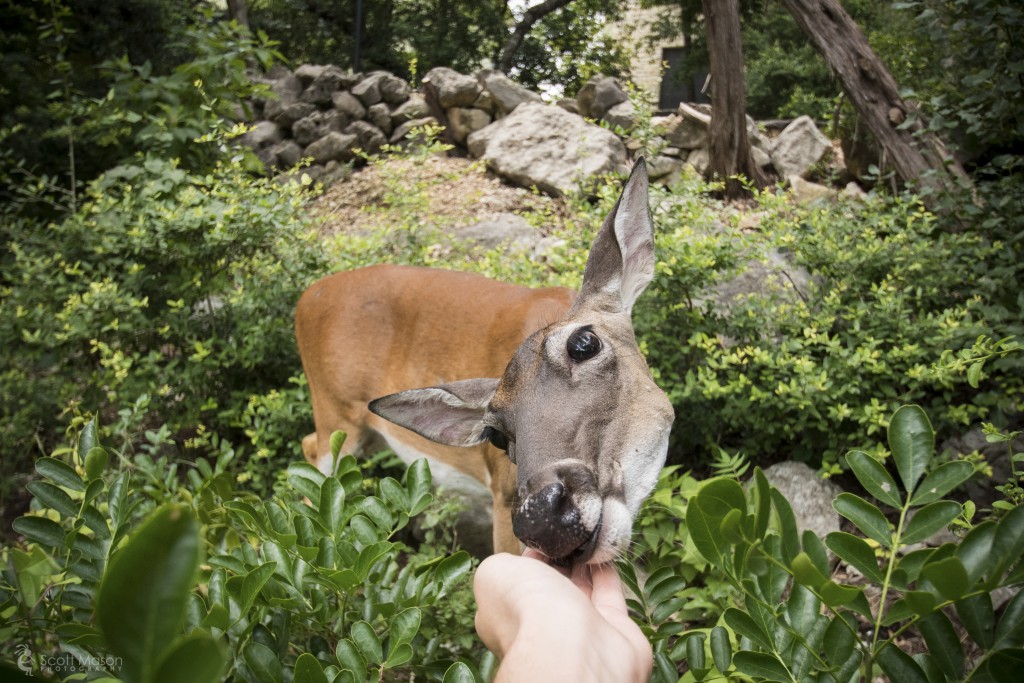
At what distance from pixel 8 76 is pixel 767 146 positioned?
9119 mm

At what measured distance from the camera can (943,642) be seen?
1068 mm

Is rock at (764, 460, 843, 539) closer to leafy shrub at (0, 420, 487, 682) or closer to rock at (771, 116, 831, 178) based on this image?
leafy shrub at (0, 420, 487, 682)

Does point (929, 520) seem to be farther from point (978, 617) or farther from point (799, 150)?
point (799, 150)

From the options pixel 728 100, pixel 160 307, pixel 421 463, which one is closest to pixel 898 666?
pixel 421 463

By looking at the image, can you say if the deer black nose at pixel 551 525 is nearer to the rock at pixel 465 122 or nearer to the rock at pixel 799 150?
the rock at pixel 799 150

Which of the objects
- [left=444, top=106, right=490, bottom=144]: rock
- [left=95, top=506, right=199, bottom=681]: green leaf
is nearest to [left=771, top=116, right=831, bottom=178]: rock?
[left=444, top=106, right=490, bottom=144]: rock

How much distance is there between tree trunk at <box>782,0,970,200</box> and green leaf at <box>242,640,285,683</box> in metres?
6.04

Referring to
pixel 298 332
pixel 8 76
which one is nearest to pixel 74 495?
pixel 298 332

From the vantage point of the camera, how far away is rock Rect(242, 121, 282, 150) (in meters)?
12.5

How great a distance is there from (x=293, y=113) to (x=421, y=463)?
476 inches

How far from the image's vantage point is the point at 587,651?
1.13m

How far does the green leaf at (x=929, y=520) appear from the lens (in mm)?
1126

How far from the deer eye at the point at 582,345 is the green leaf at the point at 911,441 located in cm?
140

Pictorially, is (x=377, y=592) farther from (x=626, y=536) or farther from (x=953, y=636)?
(x=953, y=636)
